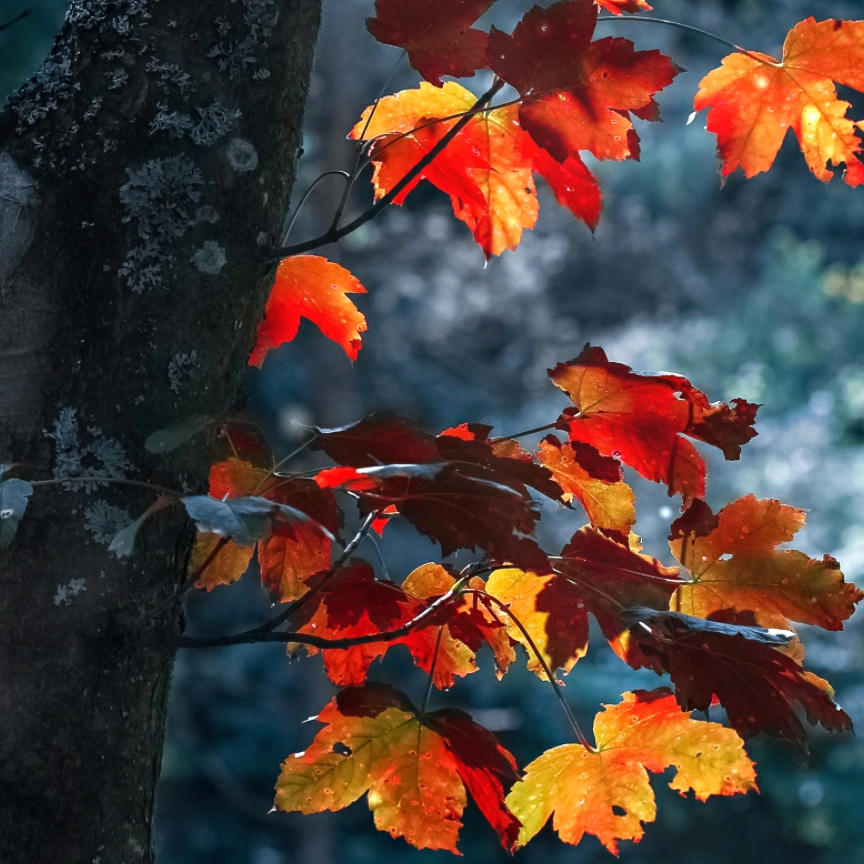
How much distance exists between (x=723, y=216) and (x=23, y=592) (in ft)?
23.6

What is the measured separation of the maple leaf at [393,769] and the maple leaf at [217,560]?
0.12 m

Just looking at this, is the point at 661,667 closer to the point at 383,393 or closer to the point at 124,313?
the point at 124,313

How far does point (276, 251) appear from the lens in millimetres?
608

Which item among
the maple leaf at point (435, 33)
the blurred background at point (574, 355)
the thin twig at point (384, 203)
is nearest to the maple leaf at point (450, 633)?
the thin twig at point (384, 203)

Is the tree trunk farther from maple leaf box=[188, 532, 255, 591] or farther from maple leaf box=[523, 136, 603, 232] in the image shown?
maple leaf box=[523, 136, 603, 232]

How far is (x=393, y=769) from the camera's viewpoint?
2.12ft

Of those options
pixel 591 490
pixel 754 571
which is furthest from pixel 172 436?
pixel 754 571

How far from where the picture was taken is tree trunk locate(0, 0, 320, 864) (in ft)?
1.72

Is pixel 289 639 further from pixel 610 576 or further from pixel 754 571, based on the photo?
pixel 754 571

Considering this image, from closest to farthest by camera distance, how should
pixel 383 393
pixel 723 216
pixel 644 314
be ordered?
pixel 383 393 < pixel 644 314 < pixel 723 216

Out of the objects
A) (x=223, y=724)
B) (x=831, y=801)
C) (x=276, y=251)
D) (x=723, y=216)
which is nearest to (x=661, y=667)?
(x=276, y=251)

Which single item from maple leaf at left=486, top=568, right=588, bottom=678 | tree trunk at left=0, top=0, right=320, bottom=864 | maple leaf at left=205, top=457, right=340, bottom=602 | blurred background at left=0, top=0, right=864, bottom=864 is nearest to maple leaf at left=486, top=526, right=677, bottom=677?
maple leaf at left=486, top=568, right=588, bottom=678

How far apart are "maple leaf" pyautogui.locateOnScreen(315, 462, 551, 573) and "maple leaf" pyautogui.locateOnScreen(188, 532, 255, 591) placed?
0.16 meters

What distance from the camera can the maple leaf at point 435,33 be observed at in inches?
24.6
